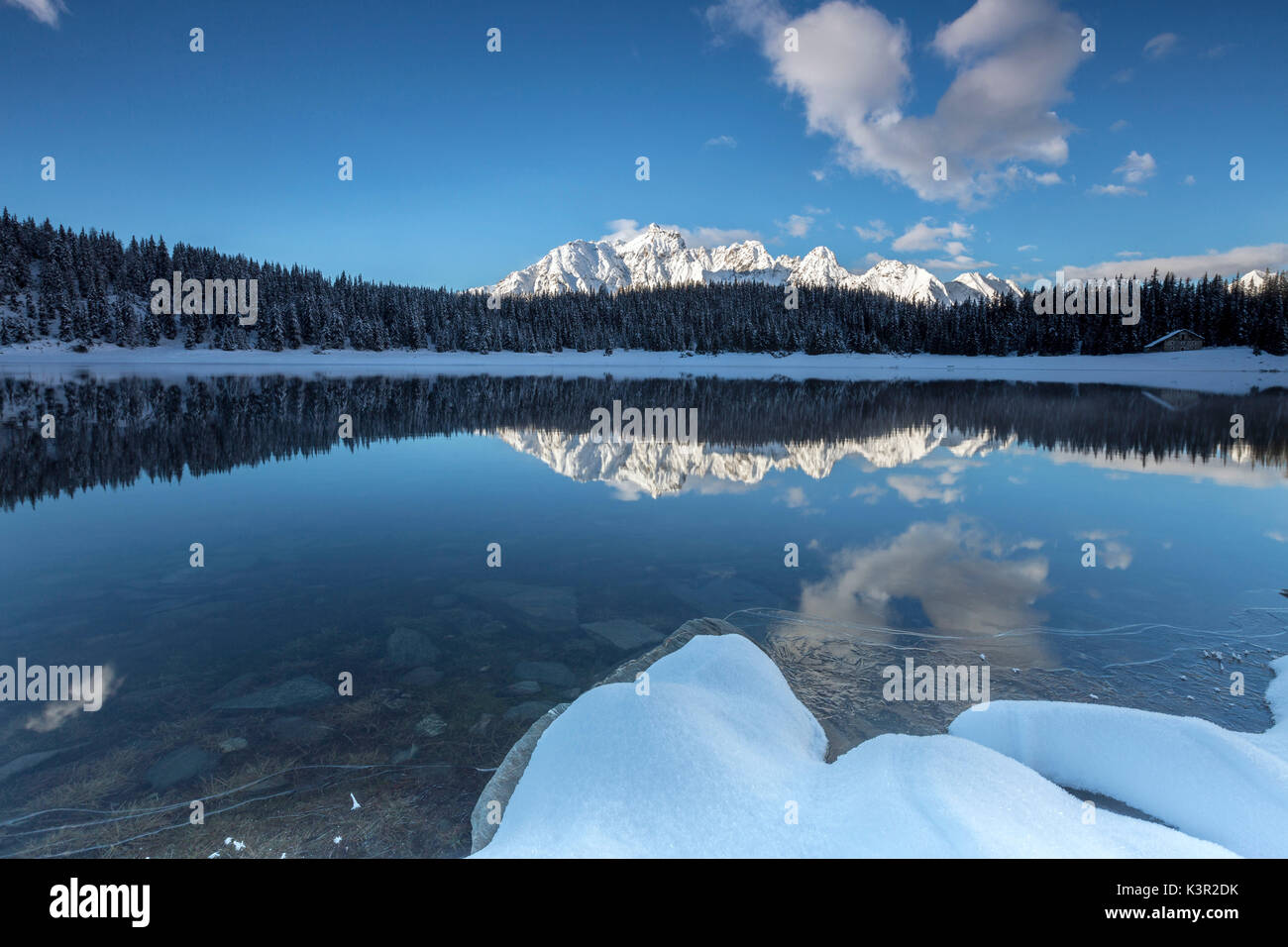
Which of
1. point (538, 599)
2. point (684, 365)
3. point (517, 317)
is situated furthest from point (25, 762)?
point (517, 317)

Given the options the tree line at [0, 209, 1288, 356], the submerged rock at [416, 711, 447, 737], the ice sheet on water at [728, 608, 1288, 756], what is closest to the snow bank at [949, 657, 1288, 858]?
the ice sheet on water at [728, 608, 1288, 756]

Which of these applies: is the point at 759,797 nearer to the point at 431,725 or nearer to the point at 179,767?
the point at 431,725

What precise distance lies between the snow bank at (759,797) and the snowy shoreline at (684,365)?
200ft

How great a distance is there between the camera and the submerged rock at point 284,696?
5.06 m

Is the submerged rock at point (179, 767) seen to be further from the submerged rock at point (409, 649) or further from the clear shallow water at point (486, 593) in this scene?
the submerged rock at point (409, 649)

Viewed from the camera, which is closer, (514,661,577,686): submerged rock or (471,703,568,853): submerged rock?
(471,703,568,853): submerged rock

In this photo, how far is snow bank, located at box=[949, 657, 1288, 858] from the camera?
331 cm

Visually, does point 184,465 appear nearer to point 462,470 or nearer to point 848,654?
point 462,470

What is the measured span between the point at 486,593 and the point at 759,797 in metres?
5.11

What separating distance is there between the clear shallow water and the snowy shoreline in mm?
51046

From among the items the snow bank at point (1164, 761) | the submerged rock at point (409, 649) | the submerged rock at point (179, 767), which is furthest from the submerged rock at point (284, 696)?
the snow bank at point (1164, 761)

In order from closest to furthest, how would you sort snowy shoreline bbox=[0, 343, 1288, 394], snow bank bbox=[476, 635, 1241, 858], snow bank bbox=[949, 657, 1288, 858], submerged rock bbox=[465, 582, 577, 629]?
snow bank bbox=[476, 635, 1241, 858], snow bank bbox=[949, 657, 1288, 858], submerged rock bbox=[465, 582, 577, 629], snowy shoreline bbox=[0, 343, 1288, 394]

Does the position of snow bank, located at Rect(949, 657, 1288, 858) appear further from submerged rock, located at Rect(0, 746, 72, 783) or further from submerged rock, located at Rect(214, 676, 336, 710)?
submerged rock, located at Rect(0, 746, 72, 783)

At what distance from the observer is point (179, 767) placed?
14.1ft
